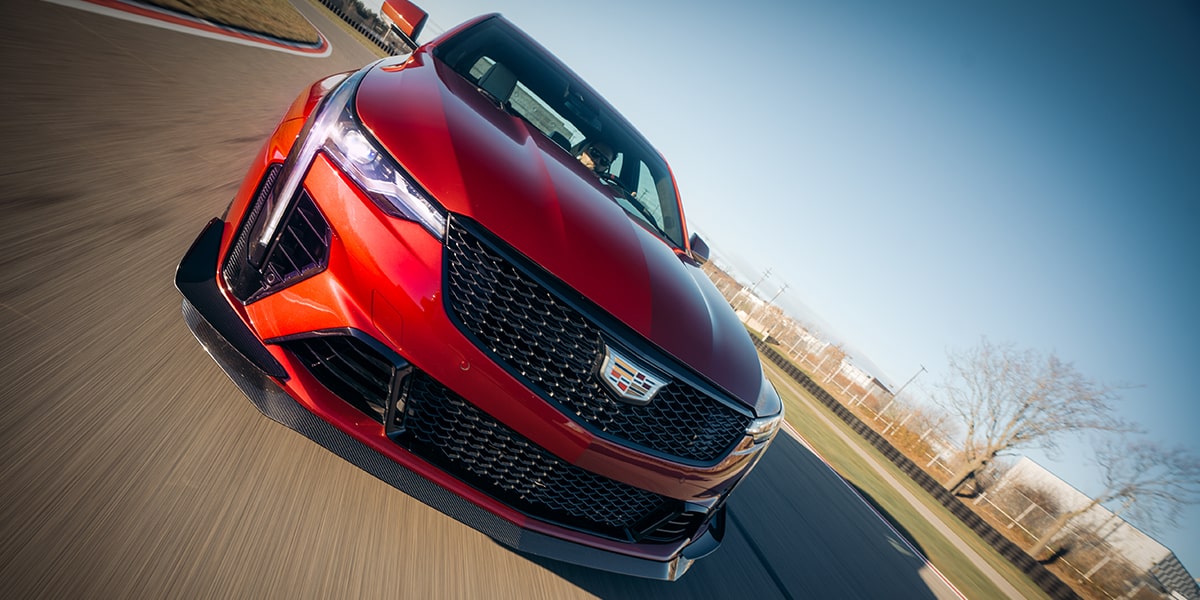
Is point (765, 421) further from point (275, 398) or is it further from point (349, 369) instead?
point (275, 398)

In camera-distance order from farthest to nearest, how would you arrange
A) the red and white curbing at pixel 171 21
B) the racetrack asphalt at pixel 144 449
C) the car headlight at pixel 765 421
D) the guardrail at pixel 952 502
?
the guardrail at pixel 952 502, the red and white curbing at pixel 171 21, the car headlight at pixel 765 421, the racetrack asphalt at pixel 144 449

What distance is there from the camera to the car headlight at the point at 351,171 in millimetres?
1104

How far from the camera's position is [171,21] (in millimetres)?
5109

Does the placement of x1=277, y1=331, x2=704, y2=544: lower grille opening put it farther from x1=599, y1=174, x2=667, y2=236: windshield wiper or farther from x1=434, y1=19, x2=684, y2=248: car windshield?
x1=599, y1=174, x2=667, y2=236: windshield wiper

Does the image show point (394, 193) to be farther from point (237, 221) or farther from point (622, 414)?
point (622, 414)

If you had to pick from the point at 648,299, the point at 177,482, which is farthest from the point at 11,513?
the point at 648,299

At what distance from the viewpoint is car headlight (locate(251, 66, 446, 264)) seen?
1104 mm

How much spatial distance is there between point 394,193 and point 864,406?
2951cm

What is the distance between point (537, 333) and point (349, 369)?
1.62 ft

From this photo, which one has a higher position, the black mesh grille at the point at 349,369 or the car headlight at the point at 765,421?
the car headlight at the point at 765,421

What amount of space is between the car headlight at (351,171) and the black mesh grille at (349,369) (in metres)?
0.30

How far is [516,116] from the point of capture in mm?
1991

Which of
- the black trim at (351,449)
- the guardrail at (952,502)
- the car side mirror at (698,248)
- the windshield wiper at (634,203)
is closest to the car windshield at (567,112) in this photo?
the windshield wiper at (634,203)

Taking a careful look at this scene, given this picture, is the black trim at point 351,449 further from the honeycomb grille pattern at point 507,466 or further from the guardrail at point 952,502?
the guardrail at point 952,502
